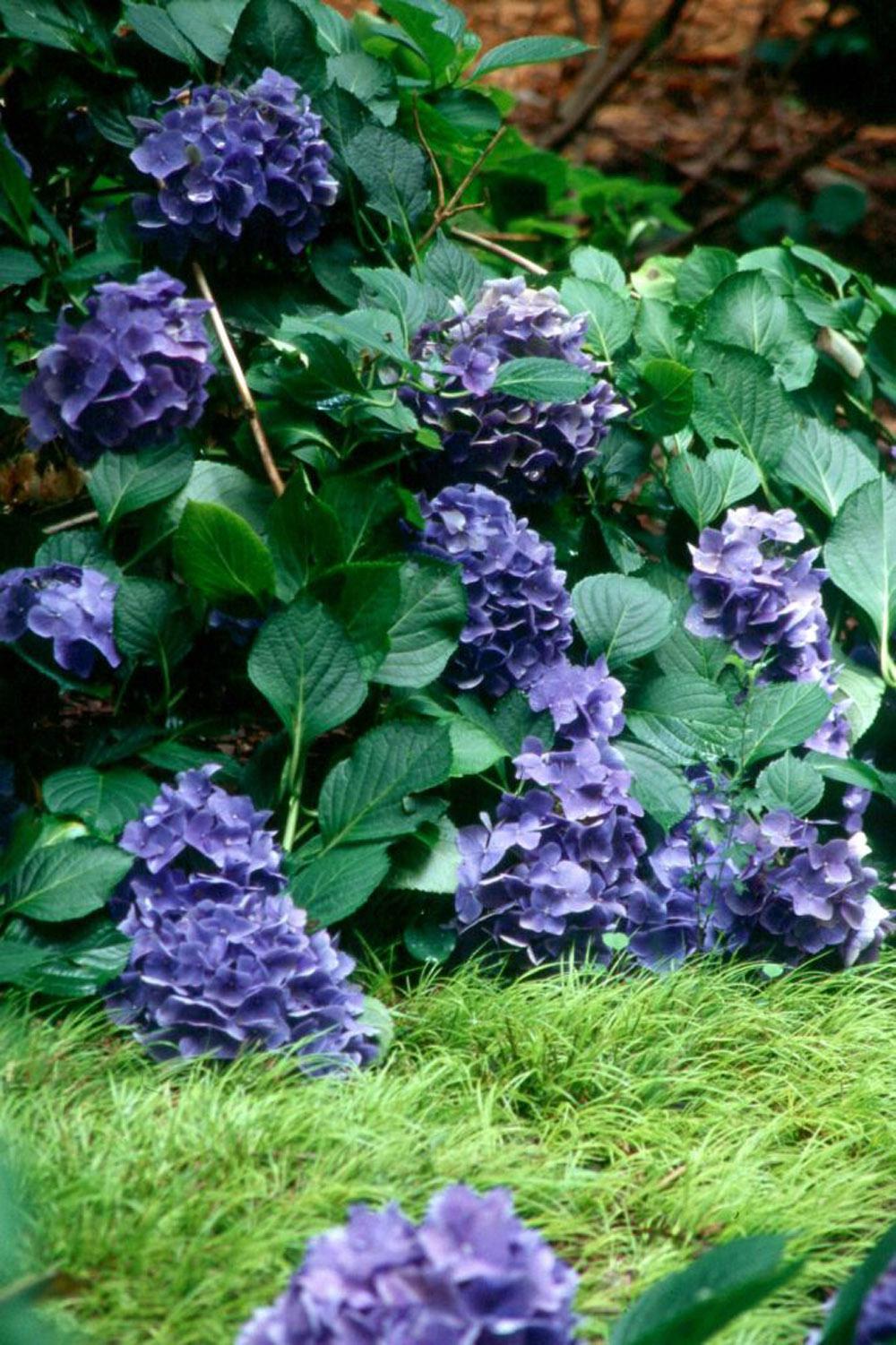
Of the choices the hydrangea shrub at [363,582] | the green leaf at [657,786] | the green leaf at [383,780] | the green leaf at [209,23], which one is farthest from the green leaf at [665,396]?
the green leaf at [209,23]

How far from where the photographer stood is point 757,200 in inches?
179

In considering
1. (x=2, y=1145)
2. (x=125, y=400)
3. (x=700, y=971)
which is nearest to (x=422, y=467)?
(x=125, y=400)

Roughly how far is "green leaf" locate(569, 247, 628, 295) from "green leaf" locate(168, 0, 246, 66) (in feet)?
2.12

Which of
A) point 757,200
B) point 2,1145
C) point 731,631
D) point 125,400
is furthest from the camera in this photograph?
point 757,200

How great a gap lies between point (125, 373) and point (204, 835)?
0.55m

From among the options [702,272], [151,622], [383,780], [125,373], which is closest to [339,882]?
[383,780]

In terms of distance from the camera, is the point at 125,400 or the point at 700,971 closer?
the point at 125,400

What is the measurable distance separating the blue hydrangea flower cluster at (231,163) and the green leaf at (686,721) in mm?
812

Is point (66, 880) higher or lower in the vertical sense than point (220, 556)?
lower

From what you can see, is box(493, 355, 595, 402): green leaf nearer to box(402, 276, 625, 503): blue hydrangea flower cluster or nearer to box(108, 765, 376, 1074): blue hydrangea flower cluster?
box(402, 276, 625, 503): blue hydrangea flower cluster

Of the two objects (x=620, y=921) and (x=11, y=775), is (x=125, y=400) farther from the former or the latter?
(x=620, y=921)

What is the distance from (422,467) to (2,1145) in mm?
1063

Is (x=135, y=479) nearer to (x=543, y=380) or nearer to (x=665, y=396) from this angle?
(x=543, y=380)

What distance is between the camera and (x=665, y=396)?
208 centimetres
